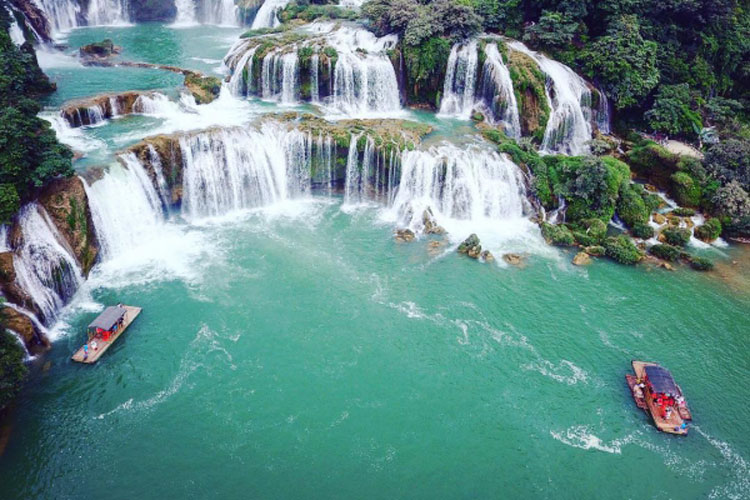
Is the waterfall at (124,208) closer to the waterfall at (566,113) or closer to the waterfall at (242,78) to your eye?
the waterfall at (242,78)

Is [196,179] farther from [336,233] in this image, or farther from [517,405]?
[517,405]

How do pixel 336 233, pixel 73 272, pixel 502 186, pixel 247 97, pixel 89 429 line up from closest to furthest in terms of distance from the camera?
pixel 89 429 < pixel 73 272 < pixel 336 233 < pixel 502 186 < pixel 247 97

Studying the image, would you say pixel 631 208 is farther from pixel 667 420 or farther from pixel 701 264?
pixel 667 420

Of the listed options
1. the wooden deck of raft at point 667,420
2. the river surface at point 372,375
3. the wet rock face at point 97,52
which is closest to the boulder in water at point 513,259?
the river surface at point 372,375

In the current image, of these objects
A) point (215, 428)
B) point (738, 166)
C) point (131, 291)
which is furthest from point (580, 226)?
point (131, 291)

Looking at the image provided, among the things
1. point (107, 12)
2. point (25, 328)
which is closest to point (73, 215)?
point (25, 328)

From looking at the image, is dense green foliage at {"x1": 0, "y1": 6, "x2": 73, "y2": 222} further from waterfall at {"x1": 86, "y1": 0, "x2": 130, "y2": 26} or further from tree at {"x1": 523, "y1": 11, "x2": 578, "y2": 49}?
waterfall at {"x1": 86, "y1": 0, "x2": 130, "y2": 26}
